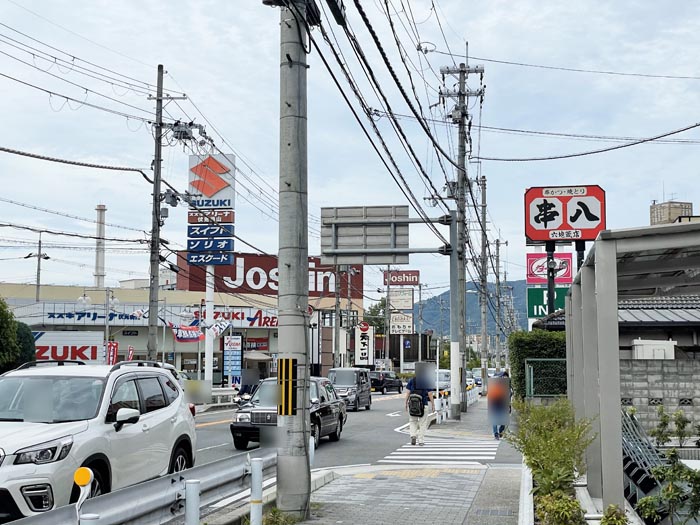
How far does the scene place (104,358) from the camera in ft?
136

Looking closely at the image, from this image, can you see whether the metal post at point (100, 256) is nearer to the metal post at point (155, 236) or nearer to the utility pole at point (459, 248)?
the metal post at point (155, 236)

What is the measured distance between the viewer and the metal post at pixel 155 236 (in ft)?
103

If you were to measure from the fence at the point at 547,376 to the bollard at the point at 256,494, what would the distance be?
18.0 m

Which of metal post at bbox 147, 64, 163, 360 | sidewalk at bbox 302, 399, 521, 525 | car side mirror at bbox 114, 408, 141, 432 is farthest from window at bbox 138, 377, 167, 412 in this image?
metal post at bbox 147, 64, 163, 360

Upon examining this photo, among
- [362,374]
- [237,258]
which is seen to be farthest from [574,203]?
[237,258]

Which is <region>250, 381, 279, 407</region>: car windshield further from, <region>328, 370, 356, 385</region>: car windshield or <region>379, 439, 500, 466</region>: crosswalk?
<region>328, 370, 356, 385</region>: car windshield

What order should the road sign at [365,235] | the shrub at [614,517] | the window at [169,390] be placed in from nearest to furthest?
the shrub at [614,517] → the window at [169,390] → the road sign at [365,235]

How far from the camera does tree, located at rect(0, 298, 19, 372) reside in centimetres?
2864

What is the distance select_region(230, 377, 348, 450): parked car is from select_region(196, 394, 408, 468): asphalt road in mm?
388

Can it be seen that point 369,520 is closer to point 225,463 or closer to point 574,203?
point 225,463

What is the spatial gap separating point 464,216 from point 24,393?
2638cm

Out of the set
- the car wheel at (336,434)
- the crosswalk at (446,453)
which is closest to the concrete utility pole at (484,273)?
the crosswalk at (446,453)

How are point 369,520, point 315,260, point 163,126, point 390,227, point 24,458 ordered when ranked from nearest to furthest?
point 24,458 → point 369,520 → point 390,227 → point 163,126 → point 315,260

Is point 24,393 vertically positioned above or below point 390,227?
below
